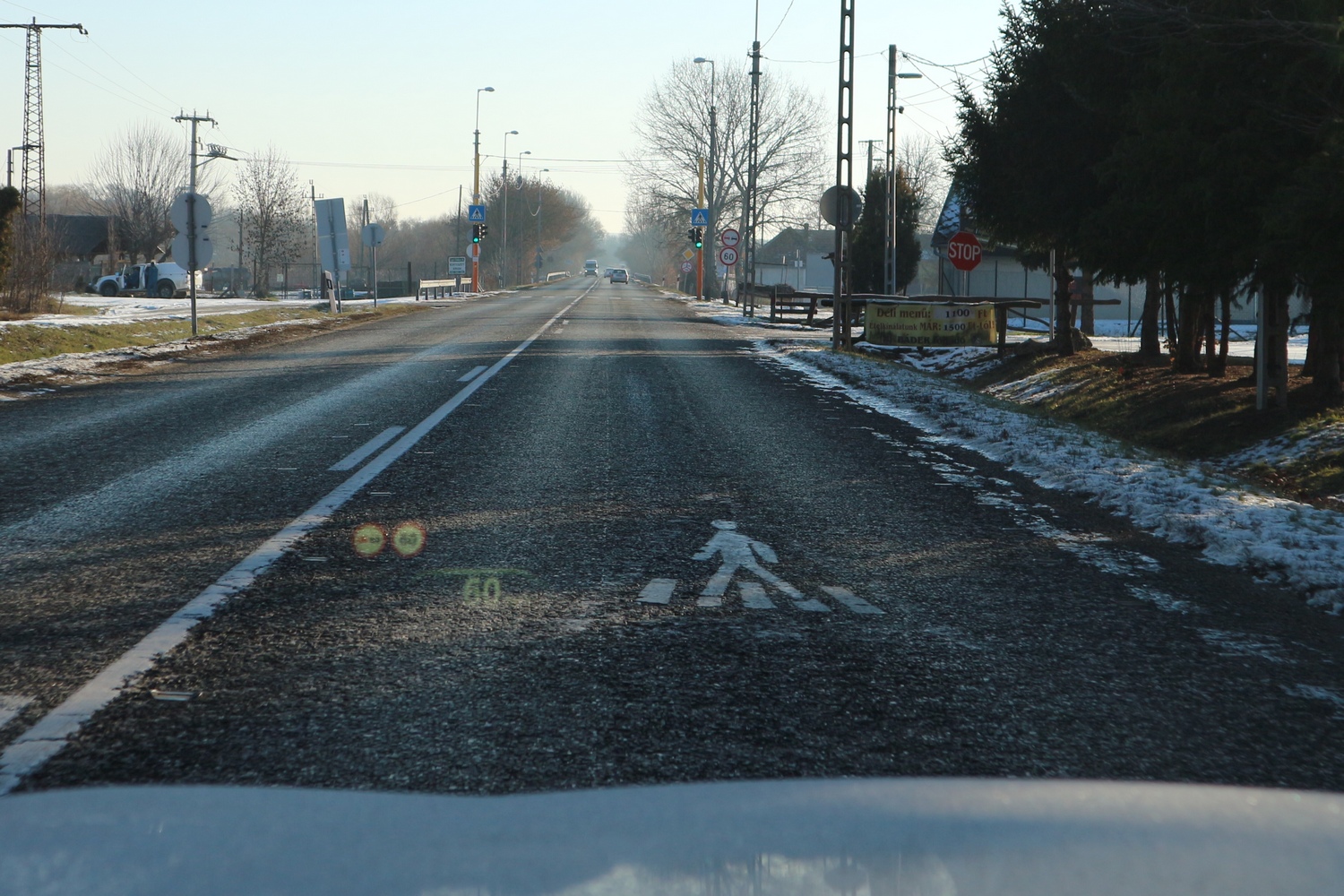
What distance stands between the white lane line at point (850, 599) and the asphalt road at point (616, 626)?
22 millimetres

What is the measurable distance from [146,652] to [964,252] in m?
23.9

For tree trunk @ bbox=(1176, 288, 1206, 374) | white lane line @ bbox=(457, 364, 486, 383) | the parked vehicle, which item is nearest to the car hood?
white lane line @ bbox=(457, 364, 486, 383)

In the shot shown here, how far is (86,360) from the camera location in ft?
54.4

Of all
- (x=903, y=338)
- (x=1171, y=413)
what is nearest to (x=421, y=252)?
(x=903, y=338)

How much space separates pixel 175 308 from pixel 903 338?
22924 mm

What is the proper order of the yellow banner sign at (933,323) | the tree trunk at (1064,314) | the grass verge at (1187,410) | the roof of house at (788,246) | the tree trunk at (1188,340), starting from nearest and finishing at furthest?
1. the grass verge at (1187,410)
2. the tree trunk at (1188,340)
3. the tree trunk at (1064,314)
4. the yellow banner sign at (933,323)
5. the roof of house at (788,246)

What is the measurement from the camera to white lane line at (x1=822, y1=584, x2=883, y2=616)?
181 inches

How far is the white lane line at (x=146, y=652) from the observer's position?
3.04 metres

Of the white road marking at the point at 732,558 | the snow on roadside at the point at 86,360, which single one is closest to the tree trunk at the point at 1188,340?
the white road marking at the point at 732,558

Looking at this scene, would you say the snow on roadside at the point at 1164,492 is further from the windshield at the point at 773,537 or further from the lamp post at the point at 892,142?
the lamp post at the point at 892,142

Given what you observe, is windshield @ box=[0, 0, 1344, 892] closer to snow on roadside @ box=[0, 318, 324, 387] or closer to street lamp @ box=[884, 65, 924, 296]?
snow on roadside @ box=[0, 318, 324, 387]

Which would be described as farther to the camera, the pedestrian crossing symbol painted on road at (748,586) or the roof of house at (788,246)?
the roof of house at (788,246)

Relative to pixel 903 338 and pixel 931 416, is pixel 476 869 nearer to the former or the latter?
pixel 931 416

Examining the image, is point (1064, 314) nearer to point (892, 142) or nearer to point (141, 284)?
point (892, 142)
